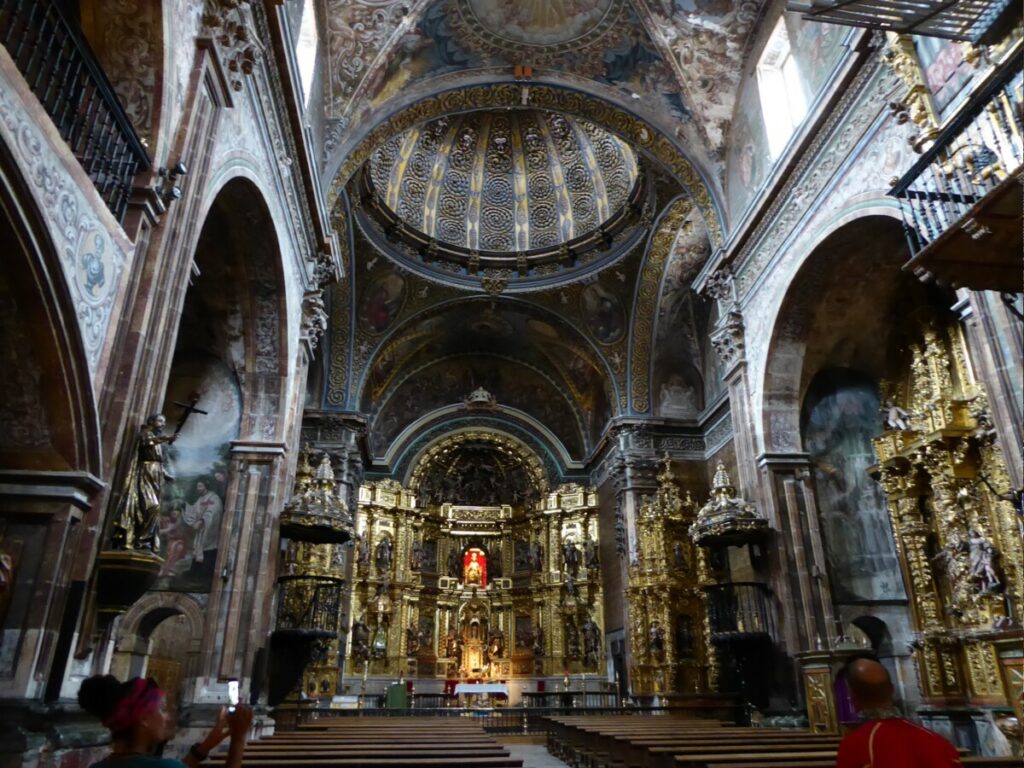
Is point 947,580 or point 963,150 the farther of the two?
point 947,580

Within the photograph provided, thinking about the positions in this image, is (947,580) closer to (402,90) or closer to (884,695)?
(884,695)

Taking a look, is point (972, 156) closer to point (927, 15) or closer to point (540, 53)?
point (927, 15)

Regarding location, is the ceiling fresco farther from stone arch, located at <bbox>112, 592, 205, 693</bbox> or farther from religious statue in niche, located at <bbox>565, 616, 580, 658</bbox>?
religious statue in niche, located at <bbox>565, 616, 580, 658</bbox>

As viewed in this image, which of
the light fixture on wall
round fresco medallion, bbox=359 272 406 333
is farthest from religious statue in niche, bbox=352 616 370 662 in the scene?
the light fixture on wall

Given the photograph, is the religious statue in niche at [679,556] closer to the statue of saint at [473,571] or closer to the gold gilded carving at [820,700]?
the gold gilded carving at [820,700]

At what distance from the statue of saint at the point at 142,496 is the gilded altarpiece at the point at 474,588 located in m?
15.6

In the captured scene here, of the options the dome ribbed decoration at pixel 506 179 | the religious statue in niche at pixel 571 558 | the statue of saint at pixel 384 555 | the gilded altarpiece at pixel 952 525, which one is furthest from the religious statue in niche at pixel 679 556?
the dome ribbed decoration at pixel 506 179

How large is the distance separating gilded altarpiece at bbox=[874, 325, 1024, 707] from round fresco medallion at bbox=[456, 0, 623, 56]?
28.1ft

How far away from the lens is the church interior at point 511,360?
5.61m

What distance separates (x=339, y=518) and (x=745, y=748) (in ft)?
24.4

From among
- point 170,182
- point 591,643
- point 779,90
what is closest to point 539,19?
point 779,90

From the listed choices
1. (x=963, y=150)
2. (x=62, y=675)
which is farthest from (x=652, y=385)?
(x=62, y=675)

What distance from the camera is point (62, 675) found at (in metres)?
5.18

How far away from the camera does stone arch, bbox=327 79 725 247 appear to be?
1480 centimetres
